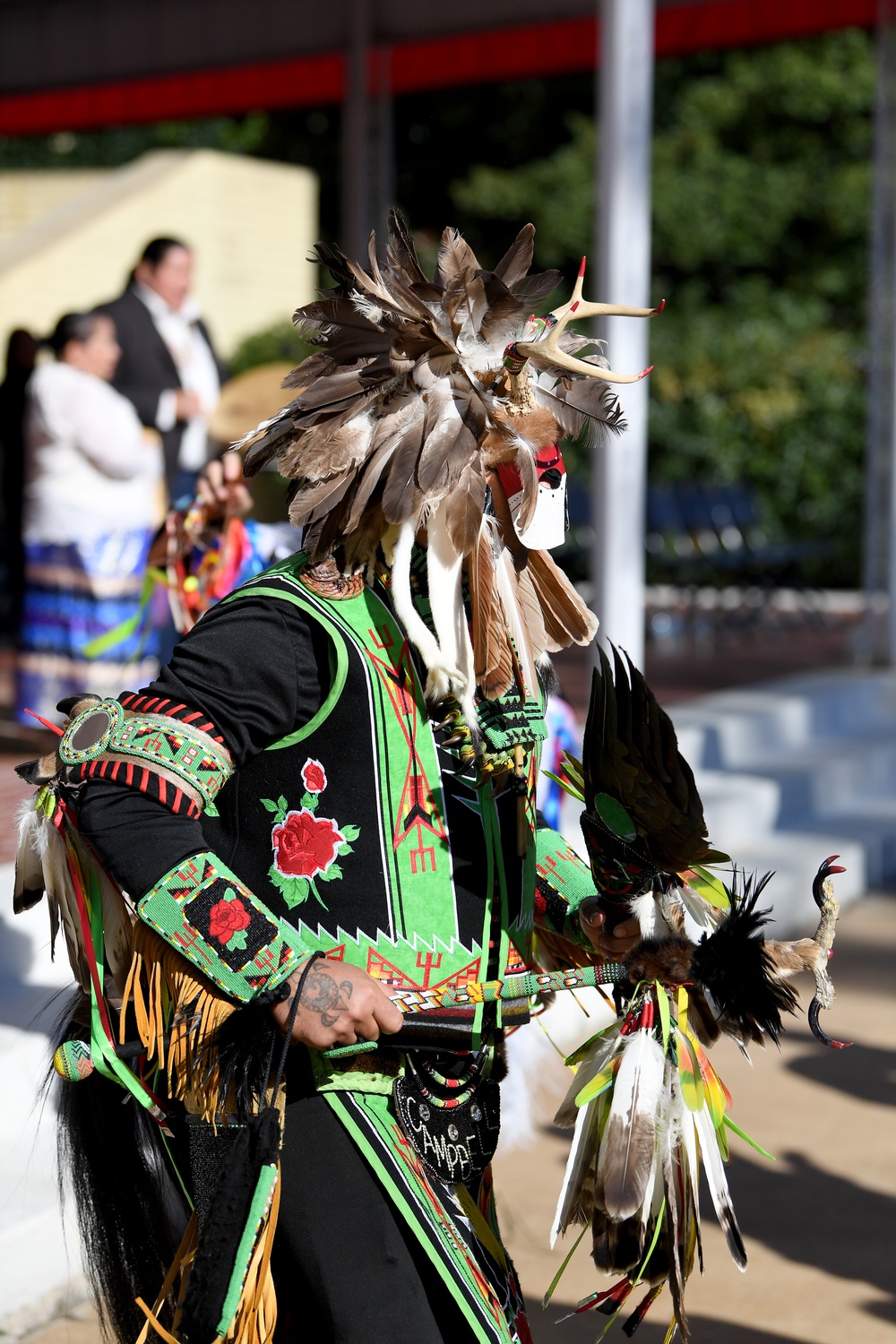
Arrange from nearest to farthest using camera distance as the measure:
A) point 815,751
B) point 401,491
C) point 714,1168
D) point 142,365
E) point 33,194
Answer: point 401,491, point 714,1168, point 142,365, point 815,751, point 33,194

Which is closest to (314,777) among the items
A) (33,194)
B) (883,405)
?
(883,405)

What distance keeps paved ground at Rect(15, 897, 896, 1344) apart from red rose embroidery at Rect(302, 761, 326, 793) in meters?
1.75

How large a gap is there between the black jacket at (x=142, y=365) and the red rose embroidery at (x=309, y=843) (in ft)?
17.5

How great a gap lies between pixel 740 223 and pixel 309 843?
19.9 metres

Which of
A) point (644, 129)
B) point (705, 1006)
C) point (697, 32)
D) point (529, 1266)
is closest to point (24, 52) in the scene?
point (697, 32)

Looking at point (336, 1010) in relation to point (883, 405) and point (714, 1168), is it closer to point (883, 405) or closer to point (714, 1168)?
point (714, 1168)

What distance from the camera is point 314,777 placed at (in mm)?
2059

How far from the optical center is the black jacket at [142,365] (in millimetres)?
7125

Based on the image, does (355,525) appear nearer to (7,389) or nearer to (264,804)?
(264,804)

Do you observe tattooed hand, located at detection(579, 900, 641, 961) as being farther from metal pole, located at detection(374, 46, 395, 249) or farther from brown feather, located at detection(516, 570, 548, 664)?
metal pole, located at detection(374, 46, 395, 249)

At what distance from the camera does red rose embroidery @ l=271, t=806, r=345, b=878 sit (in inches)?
80.7

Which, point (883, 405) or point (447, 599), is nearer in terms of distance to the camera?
point (447, 599)

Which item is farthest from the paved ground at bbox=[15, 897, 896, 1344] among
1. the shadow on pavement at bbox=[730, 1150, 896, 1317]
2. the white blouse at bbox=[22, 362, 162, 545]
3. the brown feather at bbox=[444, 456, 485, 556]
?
the white blouse at bbox=[22, 362, 162, 545]

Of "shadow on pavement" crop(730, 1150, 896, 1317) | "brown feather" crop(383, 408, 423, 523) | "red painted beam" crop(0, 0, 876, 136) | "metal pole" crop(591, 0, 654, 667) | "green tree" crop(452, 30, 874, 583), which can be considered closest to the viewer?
"brown feather" crop(383, 408, 423, 523)
